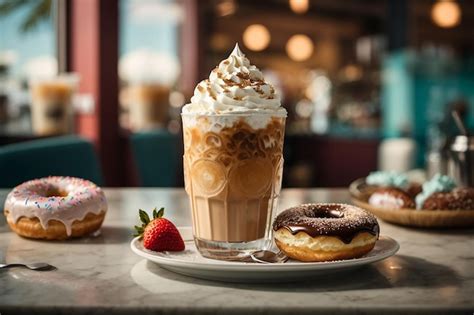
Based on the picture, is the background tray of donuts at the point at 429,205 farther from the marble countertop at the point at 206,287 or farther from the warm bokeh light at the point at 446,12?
the warm bokeh light at the point at 446,12

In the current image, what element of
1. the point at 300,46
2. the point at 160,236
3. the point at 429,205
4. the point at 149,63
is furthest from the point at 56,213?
the point at 300,46

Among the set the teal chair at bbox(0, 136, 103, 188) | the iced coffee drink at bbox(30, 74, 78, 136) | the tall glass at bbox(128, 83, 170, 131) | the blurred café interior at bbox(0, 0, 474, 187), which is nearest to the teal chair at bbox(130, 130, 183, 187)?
the blurred café interior at bbox(0, 0, 474, 187)

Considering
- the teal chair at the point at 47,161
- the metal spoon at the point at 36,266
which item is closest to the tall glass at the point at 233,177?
the metal spoon at the point at 36,266

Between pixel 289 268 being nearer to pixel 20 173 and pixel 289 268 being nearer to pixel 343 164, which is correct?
pixel 20 173

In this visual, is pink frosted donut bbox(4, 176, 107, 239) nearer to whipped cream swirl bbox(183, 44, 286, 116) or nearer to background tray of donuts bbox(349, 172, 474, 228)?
whipped cream swirl bbox(183, 44, 286, 116)

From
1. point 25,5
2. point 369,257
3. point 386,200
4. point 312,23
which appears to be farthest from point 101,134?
point 312,23

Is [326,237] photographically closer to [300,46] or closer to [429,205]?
[429,205]
